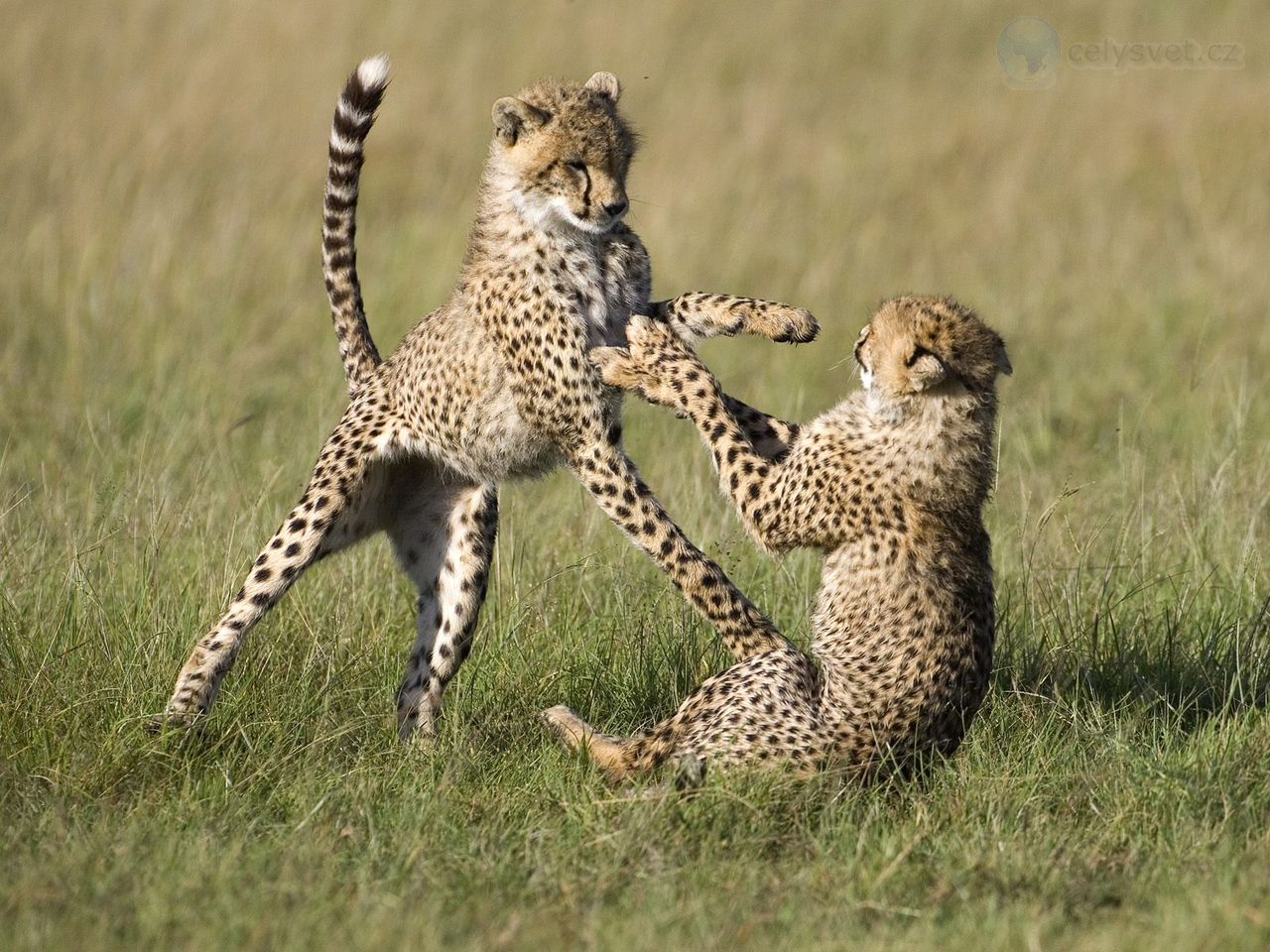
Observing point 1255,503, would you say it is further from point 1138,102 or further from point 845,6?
point 845,6

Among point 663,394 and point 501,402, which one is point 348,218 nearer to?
point 501,402

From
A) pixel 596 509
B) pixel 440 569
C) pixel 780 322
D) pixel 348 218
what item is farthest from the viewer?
pixel 596 509

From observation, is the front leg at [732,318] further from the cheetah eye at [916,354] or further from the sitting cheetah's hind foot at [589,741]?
the sitting cheetah's hind foot at [589,741]

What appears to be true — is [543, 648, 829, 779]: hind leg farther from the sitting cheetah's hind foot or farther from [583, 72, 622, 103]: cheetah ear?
[583, 72, 622, 103]: cheetah ear

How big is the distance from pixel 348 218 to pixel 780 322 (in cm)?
147

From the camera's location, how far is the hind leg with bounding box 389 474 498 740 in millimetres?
5078

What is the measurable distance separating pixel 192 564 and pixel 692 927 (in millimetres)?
2423

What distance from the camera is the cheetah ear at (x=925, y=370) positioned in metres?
4.37

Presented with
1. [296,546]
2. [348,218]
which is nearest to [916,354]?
[296,546]

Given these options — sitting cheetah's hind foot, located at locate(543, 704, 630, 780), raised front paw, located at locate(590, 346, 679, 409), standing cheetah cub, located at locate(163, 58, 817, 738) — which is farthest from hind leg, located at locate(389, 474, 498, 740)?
raised front paw, located at locate(590, 346, 679, 409)

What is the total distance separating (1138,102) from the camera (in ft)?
37.7

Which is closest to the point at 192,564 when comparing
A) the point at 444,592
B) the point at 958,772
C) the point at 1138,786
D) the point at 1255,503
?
the point at 444,592

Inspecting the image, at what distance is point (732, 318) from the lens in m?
4.80

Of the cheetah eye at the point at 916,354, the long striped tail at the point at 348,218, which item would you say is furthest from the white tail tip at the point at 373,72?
the cheetah eye at the point at 916,354
